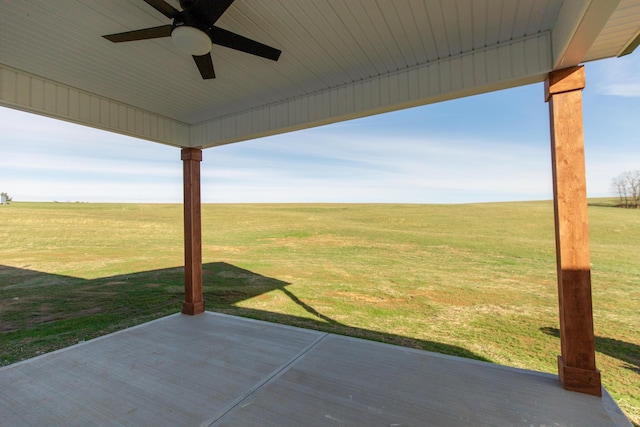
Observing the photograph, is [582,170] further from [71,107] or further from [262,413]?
[71,107]

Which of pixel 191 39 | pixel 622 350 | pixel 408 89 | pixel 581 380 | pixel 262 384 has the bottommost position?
pixel 622 350

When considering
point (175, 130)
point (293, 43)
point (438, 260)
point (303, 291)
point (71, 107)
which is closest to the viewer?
point (293, 43)

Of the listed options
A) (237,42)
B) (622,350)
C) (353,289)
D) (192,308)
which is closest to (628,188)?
(622,350)

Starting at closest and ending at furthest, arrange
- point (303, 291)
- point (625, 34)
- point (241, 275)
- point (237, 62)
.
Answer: point (625, 34)
point (237, 62)
point (303, 291)
point (241, 275)

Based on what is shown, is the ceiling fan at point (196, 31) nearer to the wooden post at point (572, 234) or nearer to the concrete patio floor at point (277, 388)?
the wooden post at point (572, 234)

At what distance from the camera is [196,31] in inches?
66.0

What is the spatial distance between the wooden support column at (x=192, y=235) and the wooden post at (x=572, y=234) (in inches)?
169

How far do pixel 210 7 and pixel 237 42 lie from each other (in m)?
0.30

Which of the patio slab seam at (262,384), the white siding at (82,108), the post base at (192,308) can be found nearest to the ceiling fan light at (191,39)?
the white siding at (82,108)

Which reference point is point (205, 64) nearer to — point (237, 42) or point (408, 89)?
point (237, 42)

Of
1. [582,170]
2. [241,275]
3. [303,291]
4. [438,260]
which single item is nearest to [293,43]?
[582,170]

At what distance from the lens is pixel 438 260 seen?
11.3m

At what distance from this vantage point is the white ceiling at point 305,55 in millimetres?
1844

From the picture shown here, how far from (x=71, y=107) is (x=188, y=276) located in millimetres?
2522
